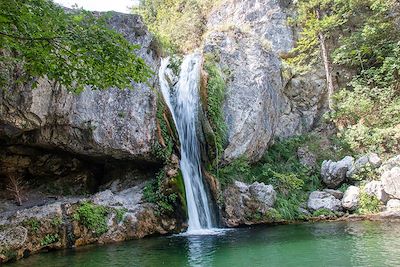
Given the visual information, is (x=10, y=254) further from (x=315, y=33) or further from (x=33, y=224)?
(x=315, y=33)

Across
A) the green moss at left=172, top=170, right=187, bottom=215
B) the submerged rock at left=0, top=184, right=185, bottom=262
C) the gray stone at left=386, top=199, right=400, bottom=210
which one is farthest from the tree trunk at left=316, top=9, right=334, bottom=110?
the submerged rock at left=0, top=184, right=185, bottom=262

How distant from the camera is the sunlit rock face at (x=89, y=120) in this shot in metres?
9.27

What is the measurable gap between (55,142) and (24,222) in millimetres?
2782

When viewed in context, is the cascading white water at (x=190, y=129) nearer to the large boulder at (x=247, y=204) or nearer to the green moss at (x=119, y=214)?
the large boulder at (x=247, y=204)

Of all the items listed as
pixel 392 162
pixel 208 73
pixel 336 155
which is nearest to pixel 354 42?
pixel 336 155

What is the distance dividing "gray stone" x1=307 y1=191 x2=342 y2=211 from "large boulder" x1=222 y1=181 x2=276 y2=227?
5.20 feet

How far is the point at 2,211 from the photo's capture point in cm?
997

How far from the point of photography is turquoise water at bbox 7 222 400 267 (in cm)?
671

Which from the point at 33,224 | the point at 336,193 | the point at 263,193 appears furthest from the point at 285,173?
the point at 33,224

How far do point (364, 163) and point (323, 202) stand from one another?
7.89ft

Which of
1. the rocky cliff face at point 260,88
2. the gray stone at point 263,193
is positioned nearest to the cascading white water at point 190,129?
the rocky cliff face at point 260,88

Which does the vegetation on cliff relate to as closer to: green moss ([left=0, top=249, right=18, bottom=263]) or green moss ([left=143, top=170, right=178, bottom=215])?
green moss ([left=143, top=170, right=178, bottom=215])

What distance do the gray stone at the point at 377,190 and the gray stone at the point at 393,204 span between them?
0.94ft

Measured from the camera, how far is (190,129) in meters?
12.6
